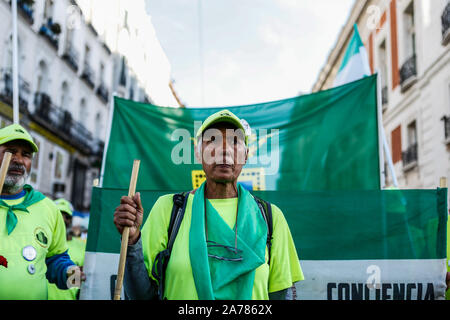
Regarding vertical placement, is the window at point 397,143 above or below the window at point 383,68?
below

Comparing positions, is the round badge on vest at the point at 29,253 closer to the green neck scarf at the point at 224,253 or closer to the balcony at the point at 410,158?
the green neck scarf at the point at 224,253

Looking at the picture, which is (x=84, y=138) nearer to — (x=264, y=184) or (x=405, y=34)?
(x=405, y=34)

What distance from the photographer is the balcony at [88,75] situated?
23.2 meters

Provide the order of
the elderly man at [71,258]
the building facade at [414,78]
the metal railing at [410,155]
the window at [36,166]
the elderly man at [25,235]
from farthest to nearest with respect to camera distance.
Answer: the window at [36,166]
the metal railing at [410,155]
the building facade at [414,78]
the elderly man at [71,258]
the elderly man at [25,235]

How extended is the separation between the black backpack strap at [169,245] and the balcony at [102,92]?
962 inches

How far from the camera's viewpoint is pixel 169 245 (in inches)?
89.0

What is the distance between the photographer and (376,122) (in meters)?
5.56

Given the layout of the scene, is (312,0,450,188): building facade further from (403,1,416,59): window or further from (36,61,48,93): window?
(36,61,48,93): window

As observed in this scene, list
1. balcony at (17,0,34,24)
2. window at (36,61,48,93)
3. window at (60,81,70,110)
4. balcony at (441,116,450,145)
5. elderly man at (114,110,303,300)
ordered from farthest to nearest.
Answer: window at (60,81,70,110), window at (36,61,48,93), balcony at (441,116,450,145), balcony at (17,0,34,24), elderly man at (114,110,303,300)

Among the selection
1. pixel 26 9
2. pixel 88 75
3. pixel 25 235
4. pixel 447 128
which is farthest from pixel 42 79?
pixel 25 235

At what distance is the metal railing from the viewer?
673 inches

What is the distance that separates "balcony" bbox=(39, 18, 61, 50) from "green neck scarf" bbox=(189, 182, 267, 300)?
1497 centimetres

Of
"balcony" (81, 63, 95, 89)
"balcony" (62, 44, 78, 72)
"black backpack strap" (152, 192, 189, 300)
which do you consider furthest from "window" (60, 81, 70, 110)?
"black backpack strap" (152, 192, 189, 300)

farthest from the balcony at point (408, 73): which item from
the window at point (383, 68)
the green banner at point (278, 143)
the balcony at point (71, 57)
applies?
the balcony at point (71, 57)
